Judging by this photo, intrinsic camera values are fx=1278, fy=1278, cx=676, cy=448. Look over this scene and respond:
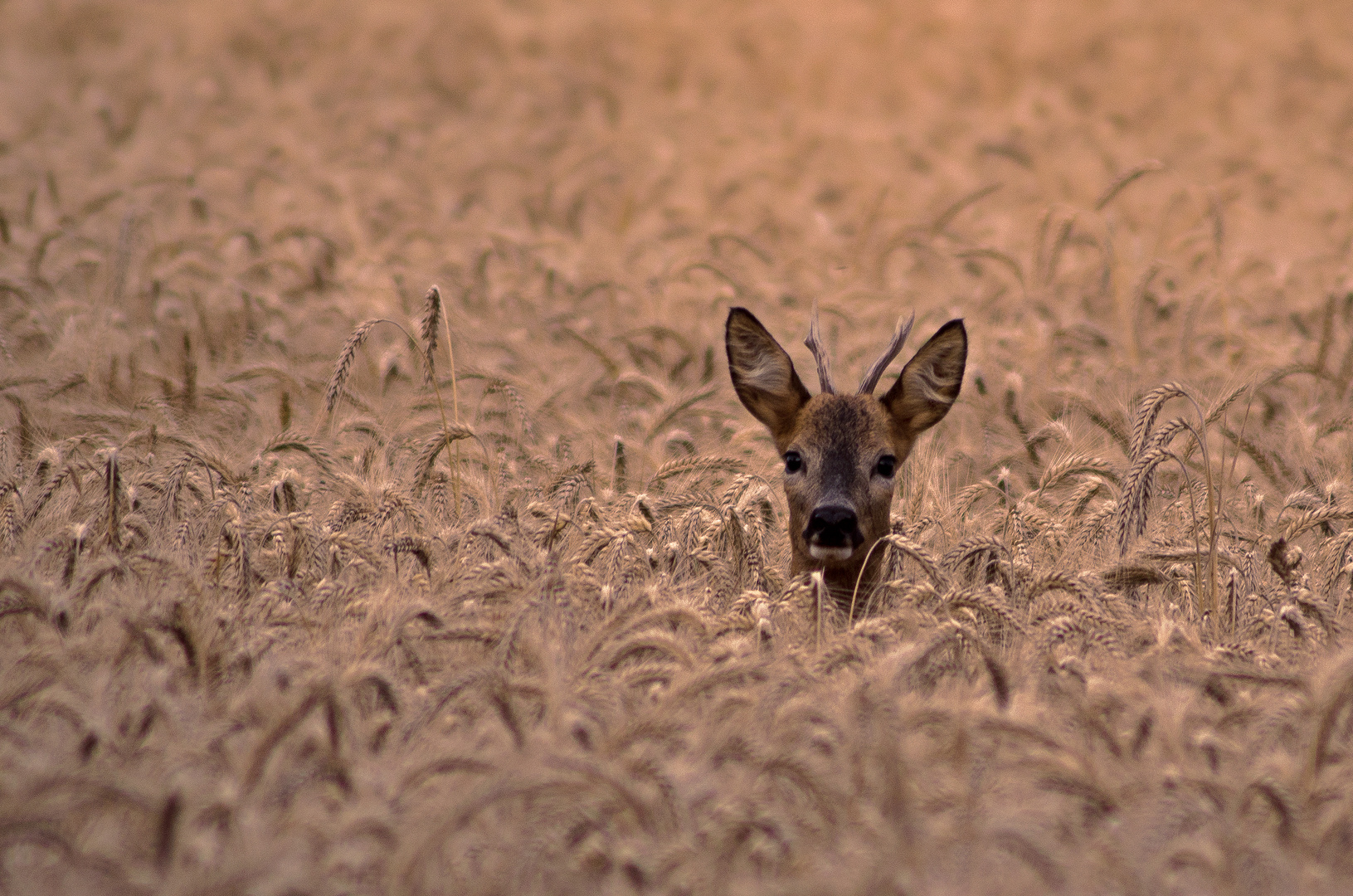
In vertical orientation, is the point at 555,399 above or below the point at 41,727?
above

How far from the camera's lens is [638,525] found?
4.99 meters

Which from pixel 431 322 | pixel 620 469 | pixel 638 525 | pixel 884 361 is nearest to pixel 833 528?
pixel 638 525

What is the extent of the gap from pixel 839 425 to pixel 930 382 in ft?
1.59

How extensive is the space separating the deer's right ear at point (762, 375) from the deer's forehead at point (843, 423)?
0.11 m

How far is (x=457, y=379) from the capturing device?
267 inches

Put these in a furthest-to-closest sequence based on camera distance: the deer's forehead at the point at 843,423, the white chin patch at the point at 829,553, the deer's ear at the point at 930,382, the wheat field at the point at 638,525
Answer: the deer's ear at the point at 930,382, the deer's forehead at the point at 843,423, the white chin patch at the point at 829,553, the wheat field at the point at 638,525

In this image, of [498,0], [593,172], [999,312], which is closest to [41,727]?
[999,312]

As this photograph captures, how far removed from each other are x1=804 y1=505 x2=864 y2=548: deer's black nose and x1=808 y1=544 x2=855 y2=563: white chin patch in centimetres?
1

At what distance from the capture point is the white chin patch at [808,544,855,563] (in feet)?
15.4

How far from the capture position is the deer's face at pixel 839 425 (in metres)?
4.94

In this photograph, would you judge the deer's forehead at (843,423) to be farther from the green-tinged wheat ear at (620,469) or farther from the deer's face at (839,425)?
the green-tinged wheat ear at (620,469)

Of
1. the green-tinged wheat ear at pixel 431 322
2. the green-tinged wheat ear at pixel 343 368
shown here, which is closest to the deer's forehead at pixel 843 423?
the green-tinged wheat ear at pixel 431 322

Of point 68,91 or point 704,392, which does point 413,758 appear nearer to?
point 704,392

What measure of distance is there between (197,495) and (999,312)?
19.7ft
